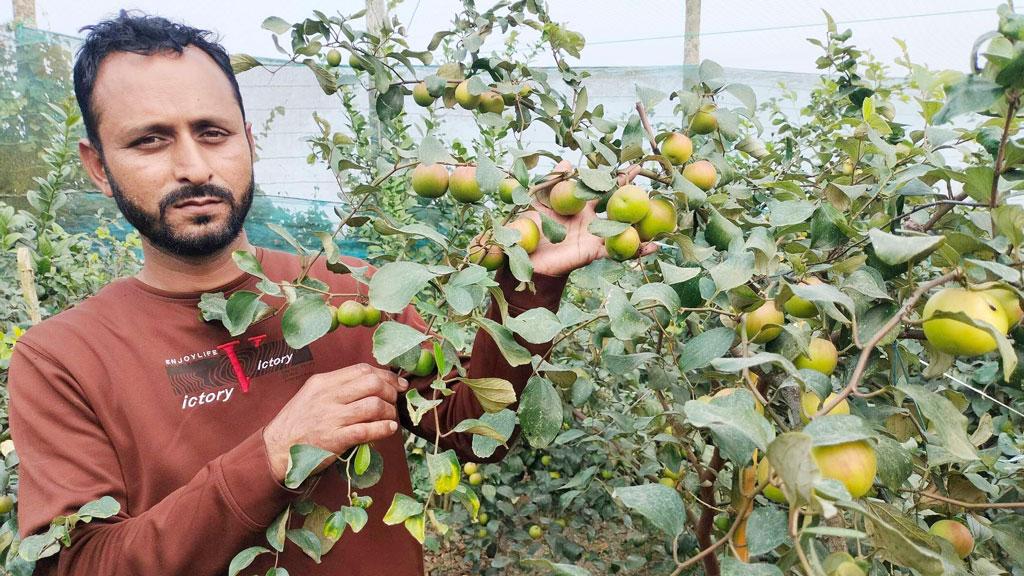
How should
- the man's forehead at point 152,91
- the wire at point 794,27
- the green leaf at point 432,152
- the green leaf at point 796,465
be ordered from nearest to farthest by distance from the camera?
the green leaf at point 796,465 → the green leaf at point 432,152 → the man's forehead at point 152,91 → the wire at point 794,27

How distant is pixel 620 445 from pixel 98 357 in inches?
53.0

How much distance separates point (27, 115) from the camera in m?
5.36

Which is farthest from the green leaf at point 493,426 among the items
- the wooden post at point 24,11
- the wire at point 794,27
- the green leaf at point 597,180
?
the wooden post at point 24,11

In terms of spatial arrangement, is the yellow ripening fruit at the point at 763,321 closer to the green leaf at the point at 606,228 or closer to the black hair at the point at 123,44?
the green leaf at the point at 606,228

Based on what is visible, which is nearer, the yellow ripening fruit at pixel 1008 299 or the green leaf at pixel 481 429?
the yellow ripening fruit at pixel 1008 299

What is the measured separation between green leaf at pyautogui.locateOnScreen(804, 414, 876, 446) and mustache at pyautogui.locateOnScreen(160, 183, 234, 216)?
1.07 meters

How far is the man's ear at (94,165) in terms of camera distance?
4.03 feet

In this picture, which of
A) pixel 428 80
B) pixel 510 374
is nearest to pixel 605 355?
pixel 510 374

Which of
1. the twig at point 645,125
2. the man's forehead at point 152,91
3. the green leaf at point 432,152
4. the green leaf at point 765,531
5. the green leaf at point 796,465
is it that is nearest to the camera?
the green leaf at point 796,465

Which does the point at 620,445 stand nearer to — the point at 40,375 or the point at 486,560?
the point at 486,560

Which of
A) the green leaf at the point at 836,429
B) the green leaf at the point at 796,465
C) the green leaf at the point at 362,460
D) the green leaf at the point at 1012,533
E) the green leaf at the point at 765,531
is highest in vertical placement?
the green leaf at the point at 796,465

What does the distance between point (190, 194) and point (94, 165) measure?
30 centimetres

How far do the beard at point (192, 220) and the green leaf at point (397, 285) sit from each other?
0.63m

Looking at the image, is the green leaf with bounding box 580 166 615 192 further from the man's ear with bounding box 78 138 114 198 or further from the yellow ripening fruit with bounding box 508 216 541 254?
the man's ear with bounding box 78 138 114 198
